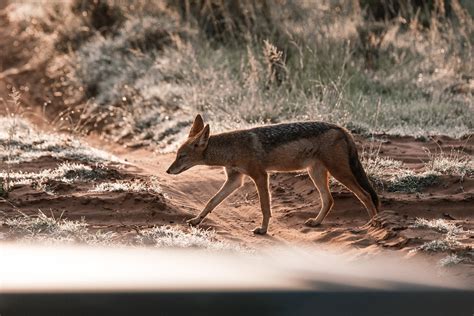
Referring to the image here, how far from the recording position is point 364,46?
19.2 m

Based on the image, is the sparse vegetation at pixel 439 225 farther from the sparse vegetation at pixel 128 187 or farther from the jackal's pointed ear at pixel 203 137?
the sparse vegetation at pixel 128 187

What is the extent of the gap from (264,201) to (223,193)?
17.2 inches

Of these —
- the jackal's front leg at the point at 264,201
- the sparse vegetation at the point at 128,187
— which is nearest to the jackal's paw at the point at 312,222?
the jackal's front leg at the point at 264,201

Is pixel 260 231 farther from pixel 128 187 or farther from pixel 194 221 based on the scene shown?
pixel 128 187

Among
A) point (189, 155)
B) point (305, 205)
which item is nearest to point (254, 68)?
point (305, 205)

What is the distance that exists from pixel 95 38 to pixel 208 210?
38.5 feet

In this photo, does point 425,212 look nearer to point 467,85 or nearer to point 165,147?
point 165,147

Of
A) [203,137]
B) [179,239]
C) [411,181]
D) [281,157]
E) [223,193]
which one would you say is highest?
[203,137]

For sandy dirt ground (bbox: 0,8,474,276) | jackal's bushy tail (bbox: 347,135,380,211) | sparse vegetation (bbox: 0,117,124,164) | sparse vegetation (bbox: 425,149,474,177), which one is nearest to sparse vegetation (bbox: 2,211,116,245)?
sandy dirt ground (bbox: 0,8,474,276)

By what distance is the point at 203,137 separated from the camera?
32.9 ft

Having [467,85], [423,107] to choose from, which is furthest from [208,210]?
[467,85]

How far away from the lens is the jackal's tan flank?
9812mm

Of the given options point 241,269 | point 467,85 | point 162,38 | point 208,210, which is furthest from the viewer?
point 162,38

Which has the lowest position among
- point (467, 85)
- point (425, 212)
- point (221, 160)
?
point (467, 85)
